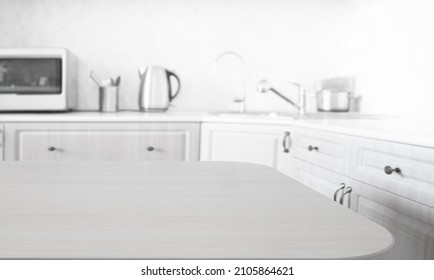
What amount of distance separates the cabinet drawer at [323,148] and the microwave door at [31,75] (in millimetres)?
1192

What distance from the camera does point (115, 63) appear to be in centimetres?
286

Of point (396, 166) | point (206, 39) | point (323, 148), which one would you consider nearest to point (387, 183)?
point (396, 166)

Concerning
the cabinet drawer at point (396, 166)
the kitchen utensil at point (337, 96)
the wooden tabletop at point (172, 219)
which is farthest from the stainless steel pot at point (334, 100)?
the wooden tabletop at point (172, 219)

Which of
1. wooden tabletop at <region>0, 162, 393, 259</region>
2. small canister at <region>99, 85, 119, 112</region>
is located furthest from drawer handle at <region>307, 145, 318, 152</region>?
small canister at <region>99, 85, 119, 112</region>

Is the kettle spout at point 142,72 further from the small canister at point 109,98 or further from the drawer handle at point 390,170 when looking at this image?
the drawer handle at point 390,170

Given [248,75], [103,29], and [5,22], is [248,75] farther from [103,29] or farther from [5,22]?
[5,22]

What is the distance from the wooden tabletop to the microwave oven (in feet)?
5.14

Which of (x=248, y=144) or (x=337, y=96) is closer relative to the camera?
(x=248, y=144)

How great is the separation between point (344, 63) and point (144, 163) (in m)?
2.09

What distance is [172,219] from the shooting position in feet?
1.90

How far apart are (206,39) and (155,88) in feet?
1.67

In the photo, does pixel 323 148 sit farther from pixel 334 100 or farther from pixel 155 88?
pixel 155 88

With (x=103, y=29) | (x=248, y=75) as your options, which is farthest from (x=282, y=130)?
(x=103, y=29)

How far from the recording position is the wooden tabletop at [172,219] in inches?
18.6
